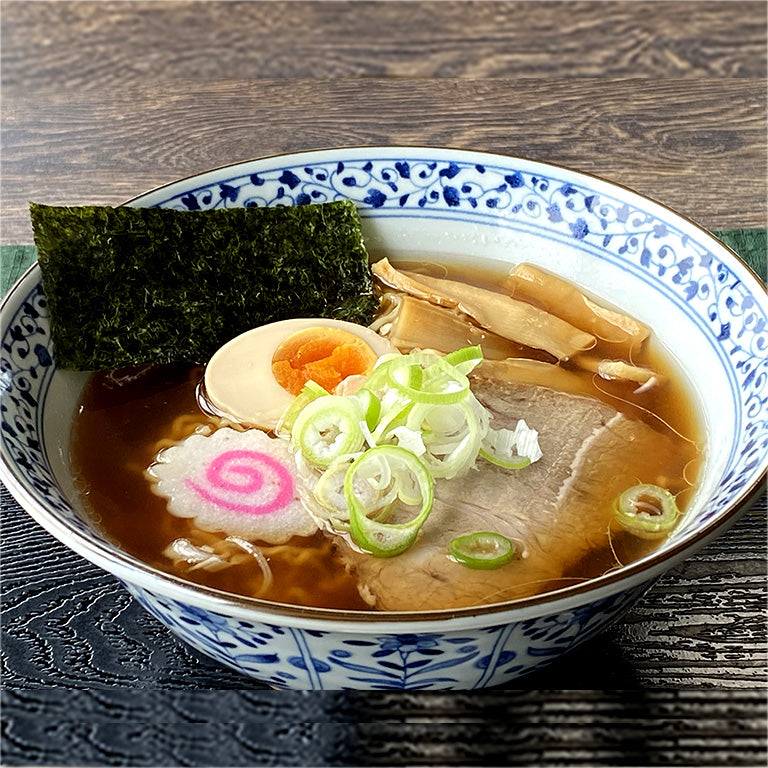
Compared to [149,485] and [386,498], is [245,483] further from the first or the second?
[386,498]

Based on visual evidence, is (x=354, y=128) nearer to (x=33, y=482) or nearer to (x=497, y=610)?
(x=33, y=482)

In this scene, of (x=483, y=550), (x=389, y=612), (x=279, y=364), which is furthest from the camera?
(x=279, y=364)

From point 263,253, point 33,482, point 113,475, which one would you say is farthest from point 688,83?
point 33,482

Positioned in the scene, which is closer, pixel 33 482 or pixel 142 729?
pixel 142 729

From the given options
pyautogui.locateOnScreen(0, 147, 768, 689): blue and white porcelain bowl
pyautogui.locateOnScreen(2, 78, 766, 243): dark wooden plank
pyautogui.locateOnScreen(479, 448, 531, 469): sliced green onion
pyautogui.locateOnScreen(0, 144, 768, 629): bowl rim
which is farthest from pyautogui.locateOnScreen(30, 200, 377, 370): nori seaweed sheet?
pyautogui.locateOnScreen(2, 78, 766, 243): dark wooden plank

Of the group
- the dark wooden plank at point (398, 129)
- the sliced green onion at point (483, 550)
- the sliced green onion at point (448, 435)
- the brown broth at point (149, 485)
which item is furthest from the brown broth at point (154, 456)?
the dark wooden plank at point (398, 129)

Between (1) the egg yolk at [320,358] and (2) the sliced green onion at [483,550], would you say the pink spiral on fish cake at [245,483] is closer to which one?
(1) the egg yolk at [320,358]

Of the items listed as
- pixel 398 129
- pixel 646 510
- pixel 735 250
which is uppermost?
pixel 398 129

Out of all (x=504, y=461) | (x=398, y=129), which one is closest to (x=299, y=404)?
(x=504, y=461)
